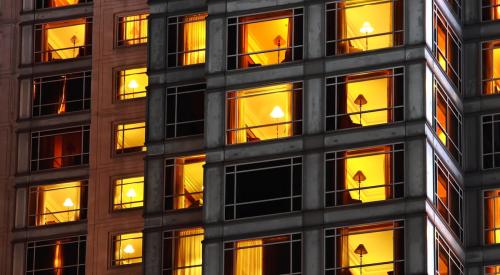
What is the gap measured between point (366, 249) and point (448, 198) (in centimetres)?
600

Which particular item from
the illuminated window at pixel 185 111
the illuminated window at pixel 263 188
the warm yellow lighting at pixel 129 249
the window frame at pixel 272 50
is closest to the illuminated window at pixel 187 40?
the illuminated window at pixel 185 111

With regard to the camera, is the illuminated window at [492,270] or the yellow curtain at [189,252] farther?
the illuminated window at [492,270]

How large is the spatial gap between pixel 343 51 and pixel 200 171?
27.8 ft

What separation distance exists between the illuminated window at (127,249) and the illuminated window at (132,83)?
7075mm

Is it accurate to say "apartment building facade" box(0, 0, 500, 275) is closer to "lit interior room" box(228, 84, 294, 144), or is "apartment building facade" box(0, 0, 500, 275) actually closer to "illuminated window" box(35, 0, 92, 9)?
"lit interior room" box(228, 84, 294, 144)

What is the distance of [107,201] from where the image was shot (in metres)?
120

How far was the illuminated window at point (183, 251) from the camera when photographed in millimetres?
111625

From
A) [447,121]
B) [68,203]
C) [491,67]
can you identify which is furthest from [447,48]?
[68,203]

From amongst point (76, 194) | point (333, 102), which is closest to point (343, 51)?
point (333, 102)

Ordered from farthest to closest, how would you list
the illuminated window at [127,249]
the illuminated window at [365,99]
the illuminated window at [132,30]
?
1. the illuminated window at [132,30]
2. the illuminated window at [127,249]
3. the illuminated window at [365,99]

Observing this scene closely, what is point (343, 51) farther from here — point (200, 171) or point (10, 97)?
point (10, 97)

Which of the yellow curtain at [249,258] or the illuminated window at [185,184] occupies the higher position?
the illuminated window at [185,184]

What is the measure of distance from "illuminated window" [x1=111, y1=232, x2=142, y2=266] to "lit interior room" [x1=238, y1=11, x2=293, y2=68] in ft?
38.0

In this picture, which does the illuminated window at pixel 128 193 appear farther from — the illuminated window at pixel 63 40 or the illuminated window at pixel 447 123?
the illuminated window at pixel 447 123
